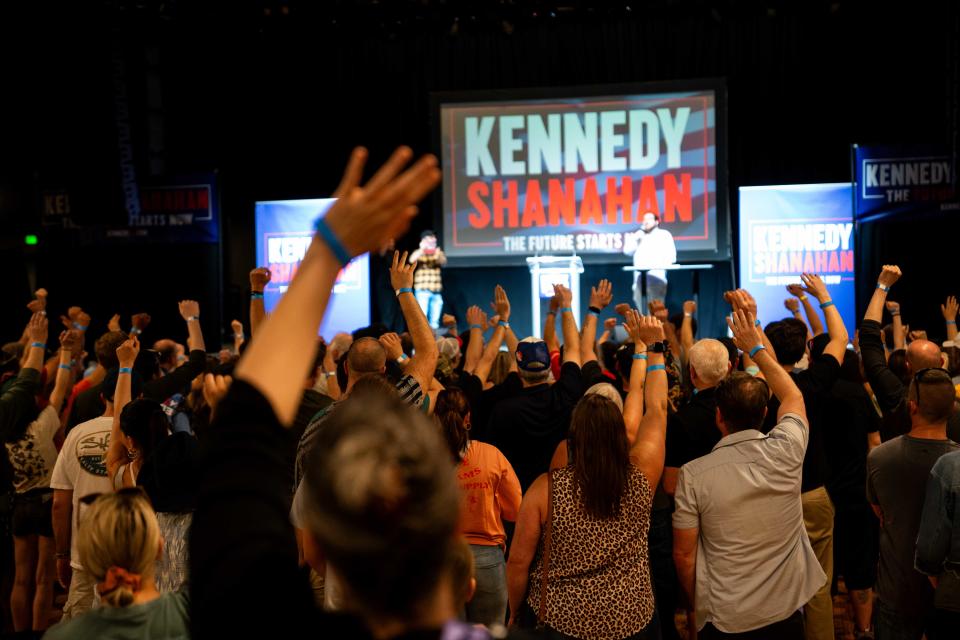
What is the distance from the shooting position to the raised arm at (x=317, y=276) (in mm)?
988

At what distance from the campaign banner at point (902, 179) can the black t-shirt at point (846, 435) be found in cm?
603

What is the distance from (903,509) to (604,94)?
8.87 m

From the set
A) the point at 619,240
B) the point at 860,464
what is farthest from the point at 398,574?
the point at 619,240

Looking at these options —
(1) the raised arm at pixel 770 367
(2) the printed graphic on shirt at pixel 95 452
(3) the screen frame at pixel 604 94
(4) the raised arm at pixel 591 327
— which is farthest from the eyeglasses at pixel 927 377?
(3) the screen frame at pixel 604 94

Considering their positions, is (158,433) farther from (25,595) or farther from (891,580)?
(891,580)

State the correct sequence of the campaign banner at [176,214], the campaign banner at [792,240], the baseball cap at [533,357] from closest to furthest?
the baseball cap at [533,357]
the campaign banner at [176,214]
the campaign banner at [792,240]

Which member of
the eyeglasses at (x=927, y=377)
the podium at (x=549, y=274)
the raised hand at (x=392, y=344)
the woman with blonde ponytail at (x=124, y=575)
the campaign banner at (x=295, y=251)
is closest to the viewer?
the woman with blonde ponytail at (x=124, y=575)

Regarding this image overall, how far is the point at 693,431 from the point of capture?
3.45 metres

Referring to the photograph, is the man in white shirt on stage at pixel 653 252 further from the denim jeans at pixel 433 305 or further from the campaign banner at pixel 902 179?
the denim jeans at pixel 433 305

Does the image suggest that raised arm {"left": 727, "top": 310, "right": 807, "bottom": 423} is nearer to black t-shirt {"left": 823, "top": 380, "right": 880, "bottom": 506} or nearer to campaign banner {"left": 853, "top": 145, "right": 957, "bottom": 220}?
black t-shirt {"left": 823, "top": 380, "right": 880, "bottom": 506}

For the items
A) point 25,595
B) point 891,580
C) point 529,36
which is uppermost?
point 529,36

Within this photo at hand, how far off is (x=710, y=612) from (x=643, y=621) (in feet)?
1.12

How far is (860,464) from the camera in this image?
4285 mm

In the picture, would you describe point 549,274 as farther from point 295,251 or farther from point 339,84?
point 339,84
